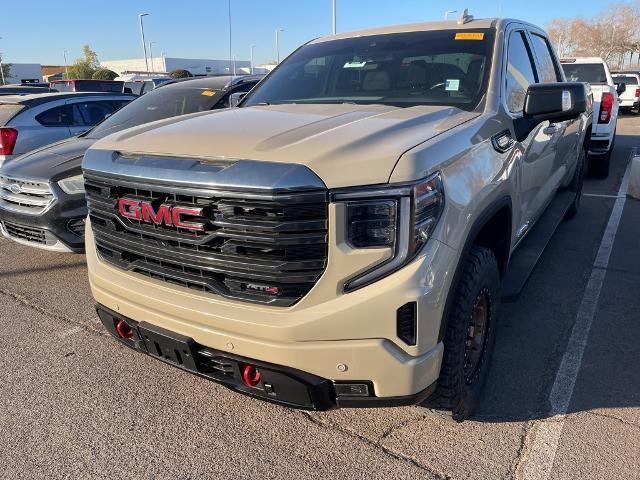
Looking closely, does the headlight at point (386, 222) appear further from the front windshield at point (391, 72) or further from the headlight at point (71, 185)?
the headlight at point (71, 185)

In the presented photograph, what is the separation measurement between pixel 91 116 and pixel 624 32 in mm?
76473

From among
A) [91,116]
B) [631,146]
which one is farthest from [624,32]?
[91,116]

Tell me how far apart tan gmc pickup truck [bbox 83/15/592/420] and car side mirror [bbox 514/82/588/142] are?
11 millimetres

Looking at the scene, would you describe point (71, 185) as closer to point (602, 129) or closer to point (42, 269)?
point (42, 269)

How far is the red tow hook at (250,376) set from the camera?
2.23 meters

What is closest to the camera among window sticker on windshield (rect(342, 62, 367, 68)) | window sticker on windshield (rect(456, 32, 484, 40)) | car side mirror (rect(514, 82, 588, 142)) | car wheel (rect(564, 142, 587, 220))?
car side mirror (rect(514, 82, 588, 142))

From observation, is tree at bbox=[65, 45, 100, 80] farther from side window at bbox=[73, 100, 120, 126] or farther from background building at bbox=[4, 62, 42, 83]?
side window at bbox=[73, 100, 120, 126]

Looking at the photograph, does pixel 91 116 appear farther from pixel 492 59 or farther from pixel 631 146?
pixel 631 146

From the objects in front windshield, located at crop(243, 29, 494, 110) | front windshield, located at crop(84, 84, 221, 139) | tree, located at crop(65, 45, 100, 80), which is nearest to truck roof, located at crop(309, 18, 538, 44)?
front windshield, located at crop(243, 29, 494, 110)

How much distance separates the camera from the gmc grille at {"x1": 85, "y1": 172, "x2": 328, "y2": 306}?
1.99 meters

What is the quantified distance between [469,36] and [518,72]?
42 cm

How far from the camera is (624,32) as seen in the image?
67.3 m

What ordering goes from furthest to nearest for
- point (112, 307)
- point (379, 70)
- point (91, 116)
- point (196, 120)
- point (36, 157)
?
point (91, 116), point (36, 157), point (379, 70), point (196, 120), point (112, 307)

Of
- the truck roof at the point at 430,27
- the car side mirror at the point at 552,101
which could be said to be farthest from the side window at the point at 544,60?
the car side mirror at the point at 552,101
